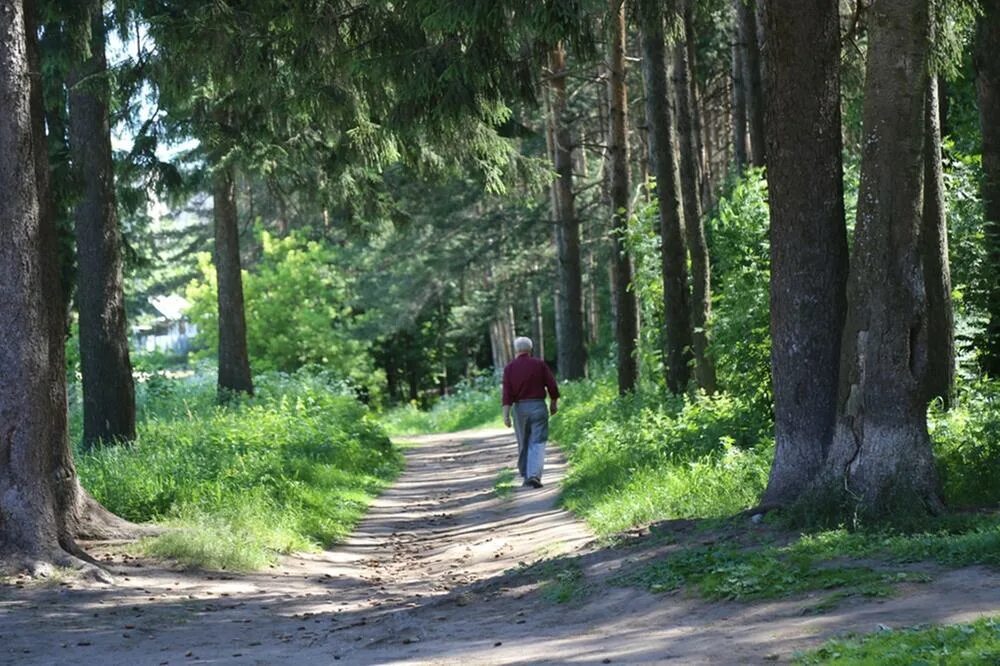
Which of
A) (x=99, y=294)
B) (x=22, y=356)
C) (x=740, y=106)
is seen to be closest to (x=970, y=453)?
(x=22, y=356)

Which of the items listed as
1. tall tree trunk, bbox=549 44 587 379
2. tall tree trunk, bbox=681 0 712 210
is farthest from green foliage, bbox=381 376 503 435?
tall tree trunk, bbox=681 0 712 210

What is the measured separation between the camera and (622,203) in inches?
960

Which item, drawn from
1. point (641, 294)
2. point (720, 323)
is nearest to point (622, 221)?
point (641, 294)

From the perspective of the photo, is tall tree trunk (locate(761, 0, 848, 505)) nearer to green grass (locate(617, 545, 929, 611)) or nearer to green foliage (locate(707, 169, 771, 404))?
green grass (locate(617, 545, 929, 611))

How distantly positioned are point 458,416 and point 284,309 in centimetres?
815

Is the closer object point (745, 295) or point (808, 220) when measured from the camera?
point (808, 220)

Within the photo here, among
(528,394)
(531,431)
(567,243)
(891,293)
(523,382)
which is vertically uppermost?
(567,243)

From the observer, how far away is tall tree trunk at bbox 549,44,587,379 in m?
30.6

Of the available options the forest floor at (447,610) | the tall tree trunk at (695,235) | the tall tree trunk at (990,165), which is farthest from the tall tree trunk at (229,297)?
the tall tree trunk at (990,165)

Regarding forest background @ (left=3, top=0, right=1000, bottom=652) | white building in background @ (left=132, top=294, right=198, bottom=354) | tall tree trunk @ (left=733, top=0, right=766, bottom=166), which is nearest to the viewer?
forest background @ (left=3, top=0, right=1000, bottom=652)

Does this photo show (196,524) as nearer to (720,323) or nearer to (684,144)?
(720,323)

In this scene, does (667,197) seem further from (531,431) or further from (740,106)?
(740,106)

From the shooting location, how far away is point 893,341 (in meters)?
9.10

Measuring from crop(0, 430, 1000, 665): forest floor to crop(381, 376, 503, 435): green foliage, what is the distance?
25.0m
